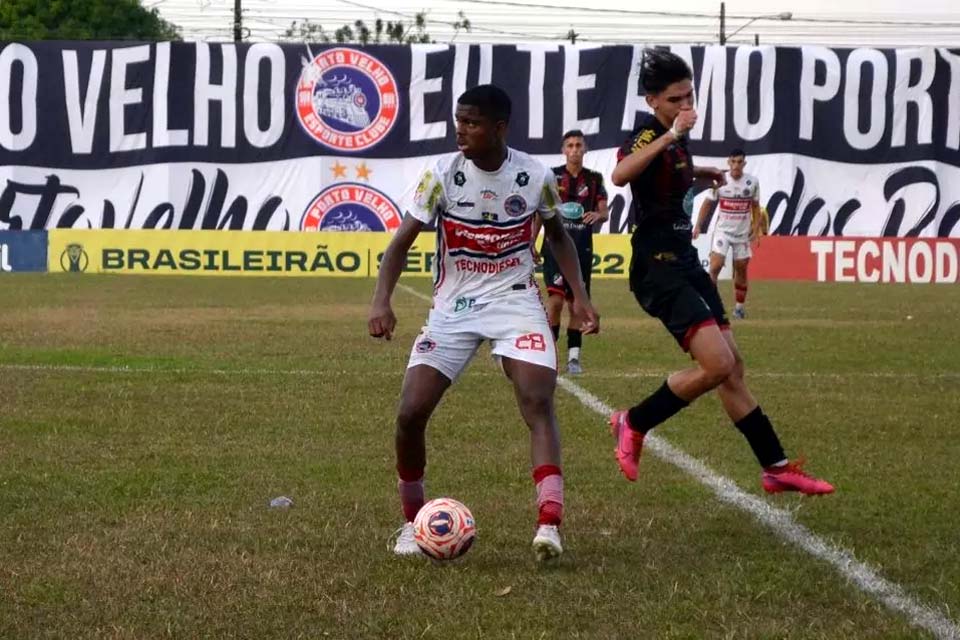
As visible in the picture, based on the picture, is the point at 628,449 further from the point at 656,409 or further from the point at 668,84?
the point at 668,84

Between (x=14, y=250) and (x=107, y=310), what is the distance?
1649cm

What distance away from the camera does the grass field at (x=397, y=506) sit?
5289 millimetres

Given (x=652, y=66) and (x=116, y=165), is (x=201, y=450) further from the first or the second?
(x=116, y=165)

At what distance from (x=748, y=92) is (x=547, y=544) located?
3555cm

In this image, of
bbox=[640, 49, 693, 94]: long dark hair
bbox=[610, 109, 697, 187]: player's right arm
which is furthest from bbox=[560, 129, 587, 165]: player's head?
bbox=[610, 109, 697, 187]: player's right arm

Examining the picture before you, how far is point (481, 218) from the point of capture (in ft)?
20.4

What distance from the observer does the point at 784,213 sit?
39.5 meters

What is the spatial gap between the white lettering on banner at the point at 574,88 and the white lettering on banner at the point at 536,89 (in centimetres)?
51

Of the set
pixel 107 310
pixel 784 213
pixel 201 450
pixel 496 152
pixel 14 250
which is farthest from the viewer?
pixel 784 213

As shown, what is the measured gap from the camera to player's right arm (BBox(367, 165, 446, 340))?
244 inches

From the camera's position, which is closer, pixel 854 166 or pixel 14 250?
pixel 14 250

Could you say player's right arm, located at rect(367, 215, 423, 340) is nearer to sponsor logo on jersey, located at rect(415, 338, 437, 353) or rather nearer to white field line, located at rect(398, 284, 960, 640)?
sponsor logo on jersey, located at rect(415, 338, 437, 353)

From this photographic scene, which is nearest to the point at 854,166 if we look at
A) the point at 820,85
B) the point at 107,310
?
the point at 820,85

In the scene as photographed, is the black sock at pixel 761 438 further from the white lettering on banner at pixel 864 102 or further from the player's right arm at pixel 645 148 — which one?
the white lettering on banner at pixel 864 102
